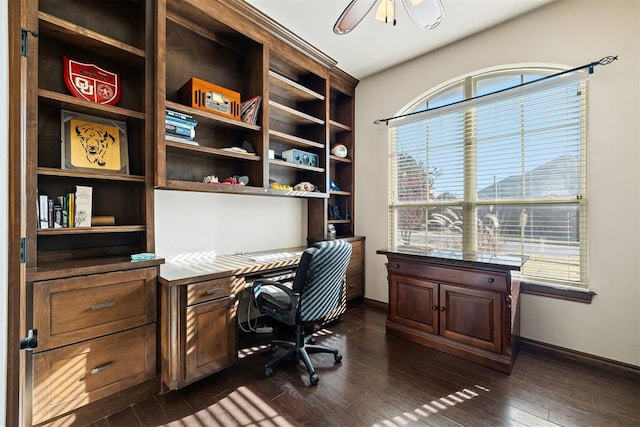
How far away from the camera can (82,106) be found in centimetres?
173

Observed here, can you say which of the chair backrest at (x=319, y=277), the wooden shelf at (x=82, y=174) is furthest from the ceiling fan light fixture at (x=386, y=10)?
the wooden shelf at (x=82, y=174)

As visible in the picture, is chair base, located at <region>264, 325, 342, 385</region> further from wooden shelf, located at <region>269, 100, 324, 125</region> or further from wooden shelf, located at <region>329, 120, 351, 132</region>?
wooden shelf, located at <region>329, 120, 351, 132</region>

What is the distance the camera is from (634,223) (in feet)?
6.81

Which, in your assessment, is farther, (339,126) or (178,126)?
(339,126)

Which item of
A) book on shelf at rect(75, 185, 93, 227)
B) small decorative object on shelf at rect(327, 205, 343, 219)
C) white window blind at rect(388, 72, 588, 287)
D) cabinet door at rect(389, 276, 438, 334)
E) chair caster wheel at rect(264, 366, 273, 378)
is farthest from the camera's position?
small decorative object on shelf at rect(327, 205, 343, 219)

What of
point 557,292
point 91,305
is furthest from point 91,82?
point 557,292

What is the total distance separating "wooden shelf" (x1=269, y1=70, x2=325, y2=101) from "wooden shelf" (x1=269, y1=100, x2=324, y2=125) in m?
0.20

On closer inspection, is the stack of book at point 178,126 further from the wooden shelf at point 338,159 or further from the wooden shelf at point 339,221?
the wooden shelf at point 339,221

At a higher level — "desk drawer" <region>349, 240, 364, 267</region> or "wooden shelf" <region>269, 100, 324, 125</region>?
"wooden shelf" <region>269, 100, 324, 125</region>

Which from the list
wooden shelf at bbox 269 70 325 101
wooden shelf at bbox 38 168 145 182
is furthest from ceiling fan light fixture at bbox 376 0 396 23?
wooden shelf at bbox 38 168 145 182

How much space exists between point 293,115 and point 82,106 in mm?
1835

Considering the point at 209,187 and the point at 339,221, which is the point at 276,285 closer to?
the point at 209,187

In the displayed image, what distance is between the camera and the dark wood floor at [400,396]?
1.63 m

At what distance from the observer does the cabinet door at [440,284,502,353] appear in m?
2.18
